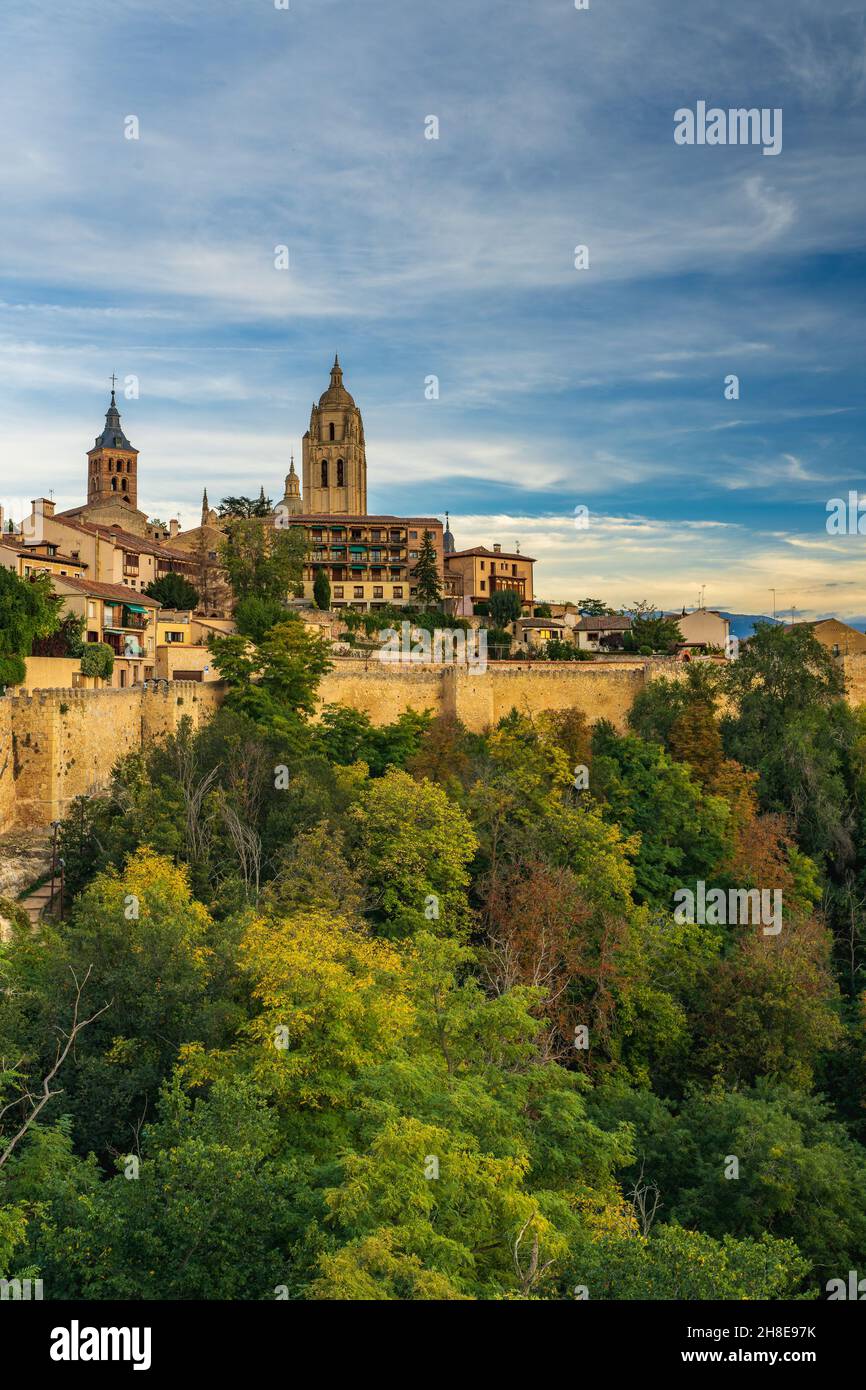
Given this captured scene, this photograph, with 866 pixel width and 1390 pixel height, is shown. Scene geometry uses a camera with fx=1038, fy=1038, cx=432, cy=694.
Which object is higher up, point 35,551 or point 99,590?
point 35,551

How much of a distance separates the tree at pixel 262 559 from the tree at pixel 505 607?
13523 mm

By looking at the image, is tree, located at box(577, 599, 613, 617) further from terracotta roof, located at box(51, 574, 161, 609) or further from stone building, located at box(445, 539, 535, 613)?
terracotta roof, located at box(51, 574, 161, 609)

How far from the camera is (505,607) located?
232 feet

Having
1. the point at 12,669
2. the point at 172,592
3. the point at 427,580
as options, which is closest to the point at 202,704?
the point at 12,669

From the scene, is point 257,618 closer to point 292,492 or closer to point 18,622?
point 18,622

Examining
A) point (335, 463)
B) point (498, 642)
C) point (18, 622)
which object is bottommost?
point (18, 622)

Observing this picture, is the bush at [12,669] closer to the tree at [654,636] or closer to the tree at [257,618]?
the tree at [257,618]

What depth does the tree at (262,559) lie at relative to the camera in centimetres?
5959

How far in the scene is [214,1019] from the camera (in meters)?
17.7

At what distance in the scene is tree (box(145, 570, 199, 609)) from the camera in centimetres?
5628

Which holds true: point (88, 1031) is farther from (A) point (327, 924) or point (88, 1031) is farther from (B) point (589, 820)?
(B) point (589, 820)

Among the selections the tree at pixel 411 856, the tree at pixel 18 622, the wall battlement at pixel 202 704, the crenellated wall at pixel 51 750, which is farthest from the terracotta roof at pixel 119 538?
the tree at pixel 411 856

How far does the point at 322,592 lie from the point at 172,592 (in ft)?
42.9
